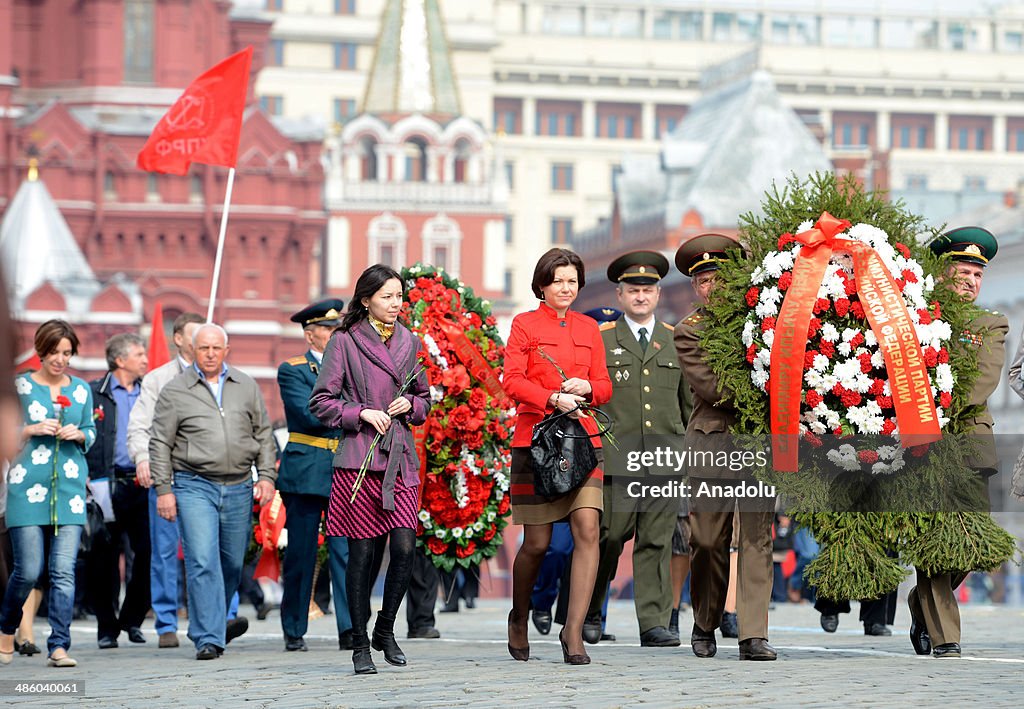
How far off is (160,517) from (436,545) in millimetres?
1446

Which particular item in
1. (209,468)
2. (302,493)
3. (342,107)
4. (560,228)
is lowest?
(302,493)

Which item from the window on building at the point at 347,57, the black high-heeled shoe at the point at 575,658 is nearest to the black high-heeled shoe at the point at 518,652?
the black high-heeled shoe at the point at 575,658

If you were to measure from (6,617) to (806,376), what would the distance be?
4.00 meters

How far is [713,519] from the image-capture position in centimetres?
973

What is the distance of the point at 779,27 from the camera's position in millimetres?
115500

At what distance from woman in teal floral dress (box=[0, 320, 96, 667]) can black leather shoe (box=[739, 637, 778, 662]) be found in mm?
3083

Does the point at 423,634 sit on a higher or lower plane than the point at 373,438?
lower

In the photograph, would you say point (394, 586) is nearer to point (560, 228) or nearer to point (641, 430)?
point (641, 430)

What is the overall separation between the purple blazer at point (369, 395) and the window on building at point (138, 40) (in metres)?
51.8

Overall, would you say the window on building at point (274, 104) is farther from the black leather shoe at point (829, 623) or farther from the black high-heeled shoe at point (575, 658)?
the black high-heeled shoe at point (575, 658)

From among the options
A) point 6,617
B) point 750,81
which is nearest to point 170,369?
point 6,617

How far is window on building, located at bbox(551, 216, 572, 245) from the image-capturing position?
98812 millimetres

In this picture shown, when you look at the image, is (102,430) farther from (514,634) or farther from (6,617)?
(514,634)

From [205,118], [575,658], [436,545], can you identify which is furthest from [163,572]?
[205,118]
